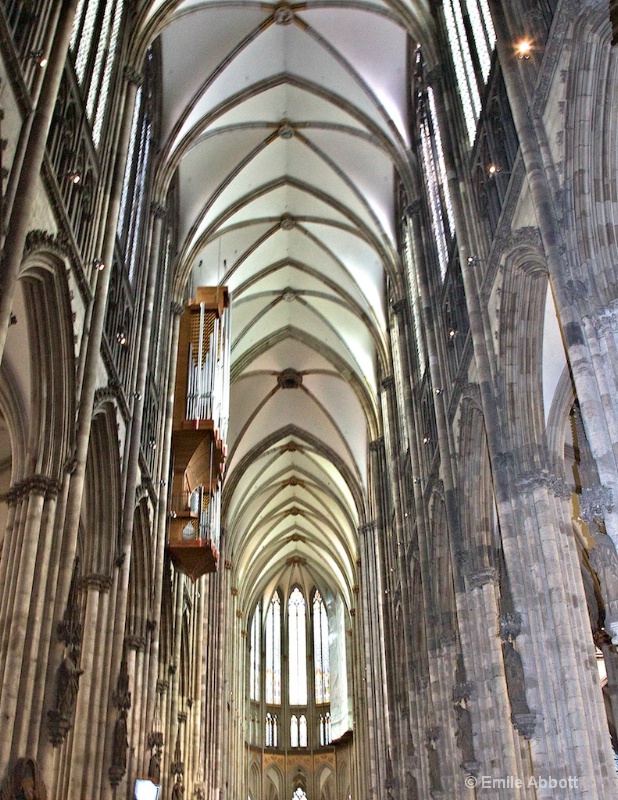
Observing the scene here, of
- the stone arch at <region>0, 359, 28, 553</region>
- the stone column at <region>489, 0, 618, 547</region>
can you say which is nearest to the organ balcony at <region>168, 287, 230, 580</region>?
the stone arch at <region>0, 359, 28, 553</region>

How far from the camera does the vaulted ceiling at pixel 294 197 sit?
2116 centimetres

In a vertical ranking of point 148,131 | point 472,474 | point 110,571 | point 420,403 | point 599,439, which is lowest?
point 599,439

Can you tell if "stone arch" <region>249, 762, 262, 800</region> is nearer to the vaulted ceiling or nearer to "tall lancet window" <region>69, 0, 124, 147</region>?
the vaulted ceiling

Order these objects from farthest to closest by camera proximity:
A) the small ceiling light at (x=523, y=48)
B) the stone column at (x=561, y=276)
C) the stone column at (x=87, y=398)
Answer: the small ceiling light at (x=523, y=48), the stone column at (x=87, y=398), the stone column at (x=561, y=276)

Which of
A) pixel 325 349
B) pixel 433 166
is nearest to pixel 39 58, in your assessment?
pixel 433 166

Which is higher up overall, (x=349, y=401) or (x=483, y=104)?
(x=349, y=401)

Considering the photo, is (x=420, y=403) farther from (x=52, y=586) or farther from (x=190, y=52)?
(x=52, y=586)

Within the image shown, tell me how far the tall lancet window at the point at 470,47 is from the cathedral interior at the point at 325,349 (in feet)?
0.32

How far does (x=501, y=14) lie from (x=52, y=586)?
417 inches

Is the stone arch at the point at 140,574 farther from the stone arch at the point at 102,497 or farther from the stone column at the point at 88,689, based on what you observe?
the stone column at the point at 88,689

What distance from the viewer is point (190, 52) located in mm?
21062

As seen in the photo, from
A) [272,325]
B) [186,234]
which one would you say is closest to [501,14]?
[186,234]

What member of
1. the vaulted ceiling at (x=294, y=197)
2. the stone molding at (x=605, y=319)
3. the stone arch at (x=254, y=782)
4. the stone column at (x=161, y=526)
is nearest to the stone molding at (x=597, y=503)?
the stone molding at (x=605, y=319)

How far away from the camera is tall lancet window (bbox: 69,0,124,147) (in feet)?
47.7
